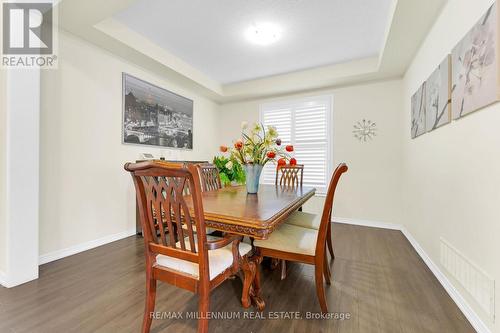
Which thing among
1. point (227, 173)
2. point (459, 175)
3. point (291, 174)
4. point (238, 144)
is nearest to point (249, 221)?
point (238, 144)

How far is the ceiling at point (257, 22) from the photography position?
217 cm

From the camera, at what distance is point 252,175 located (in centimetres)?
206

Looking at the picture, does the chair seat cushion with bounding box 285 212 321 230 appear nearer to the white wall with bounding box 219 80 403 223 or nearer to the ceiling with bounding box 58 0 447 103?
the white wall with bounding box 219 80 403 223

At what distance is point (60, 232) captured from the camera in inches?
→ 89.7

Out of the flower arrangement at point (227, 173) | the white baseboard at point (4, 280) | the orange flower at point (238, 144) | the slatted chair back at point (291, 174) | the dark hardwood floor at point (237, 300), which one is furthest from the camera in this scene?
the flower arrangement at point (227, 173)

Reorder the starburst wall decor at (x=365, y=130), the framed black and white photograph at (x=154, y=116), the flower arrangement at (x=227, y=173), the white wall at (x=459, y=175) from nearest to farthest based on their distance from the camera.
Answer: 1. the white wall at (x=459, y=175)
2. the framed black and white photograph at (x=154, y=116)
3. the starburst wall decor at (x=365, y=130)
4. the flower arrangement at (x=227, y=173)

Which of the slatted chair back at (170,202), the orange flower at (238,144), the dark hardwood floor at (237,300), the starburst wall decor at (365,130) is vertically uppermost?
the starburst wall decor at (365,130)

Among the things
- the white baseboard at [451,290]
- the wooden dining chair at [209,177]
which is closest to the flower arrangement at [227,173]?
the wooden dining chair at [209,177]

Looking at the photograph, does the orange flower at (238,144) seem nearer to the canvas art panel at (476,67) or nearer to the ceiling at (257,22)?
the ceiling at (257,22)

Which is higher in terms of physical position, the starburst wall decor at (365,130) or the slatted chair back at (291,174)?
the starburst wall decor at (365,130)

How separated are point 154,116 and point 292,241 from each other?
2.79 metres

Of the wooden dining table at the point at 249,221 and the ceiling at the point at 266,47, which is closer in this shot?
the wooden dining table at the point at 249,221

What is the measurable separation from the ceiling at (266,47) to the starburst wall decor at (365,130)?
70 cm

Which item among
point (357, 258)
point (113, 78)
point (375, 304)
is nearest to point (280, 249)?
point (375, 304)
